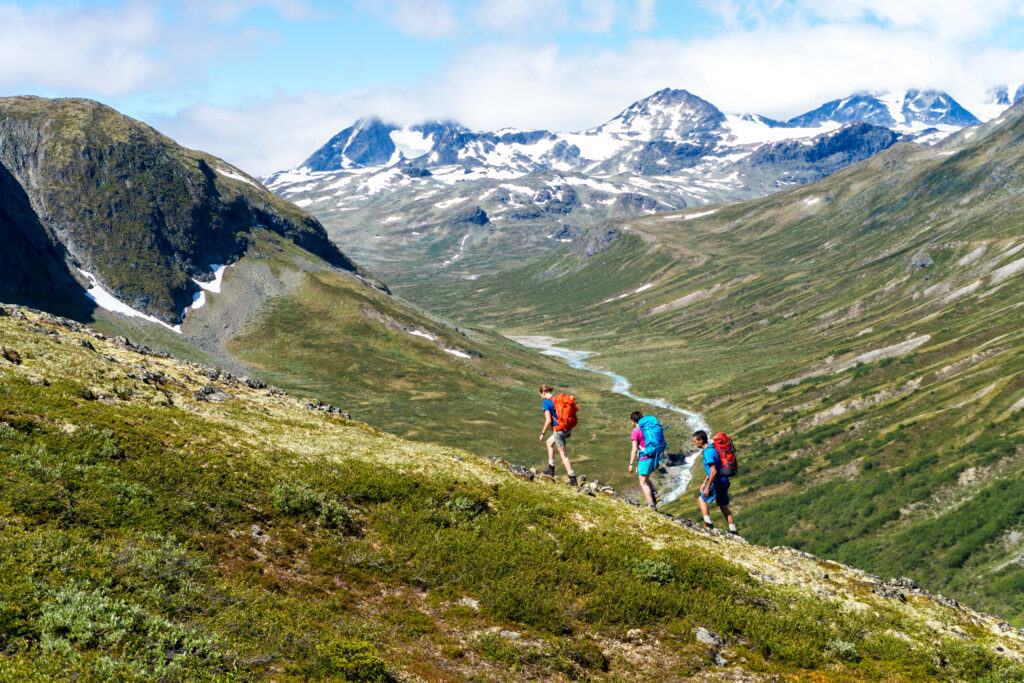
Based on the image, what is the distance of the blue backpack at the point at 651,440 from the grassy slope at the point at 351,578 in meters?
3.04

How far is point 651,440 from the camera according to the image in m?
27.0

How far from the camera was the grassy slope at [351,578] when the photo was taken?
42.2 feet

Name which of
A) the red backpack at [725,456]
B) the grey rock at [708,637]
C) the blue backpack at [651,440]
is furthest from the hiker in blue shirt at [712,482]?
the grey rock at [708,637]

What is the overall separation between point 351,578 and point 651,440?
49.7 ft

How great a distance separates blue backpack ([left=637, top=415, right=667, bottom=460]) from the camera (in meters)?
26.9

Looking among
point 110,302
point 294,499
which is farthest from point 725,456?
point 110,302

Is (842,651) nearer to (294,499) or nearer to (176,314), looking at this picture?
(294,499)

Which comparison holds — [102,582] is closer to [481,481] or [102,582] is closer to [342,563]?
[342,563]

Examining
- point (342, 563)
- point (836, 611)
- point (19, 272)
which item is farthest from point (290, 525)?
point (19, 272)

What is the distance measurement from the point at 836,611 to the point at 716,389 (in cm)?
18452

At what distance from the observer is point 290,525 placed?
1908cm

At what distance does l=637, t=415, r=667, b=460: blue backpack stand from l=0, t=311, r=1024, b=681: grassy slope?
304cm

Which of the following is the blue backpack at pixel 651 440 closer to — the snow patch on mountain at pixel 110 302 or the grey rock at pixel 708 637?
the grey rock at pixel 708 637


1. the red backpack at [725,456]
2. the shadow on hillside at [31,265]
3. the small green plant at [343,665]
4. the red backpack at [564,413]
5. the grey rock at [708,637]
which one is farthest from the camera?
the shadow on hillside at [31,265]
